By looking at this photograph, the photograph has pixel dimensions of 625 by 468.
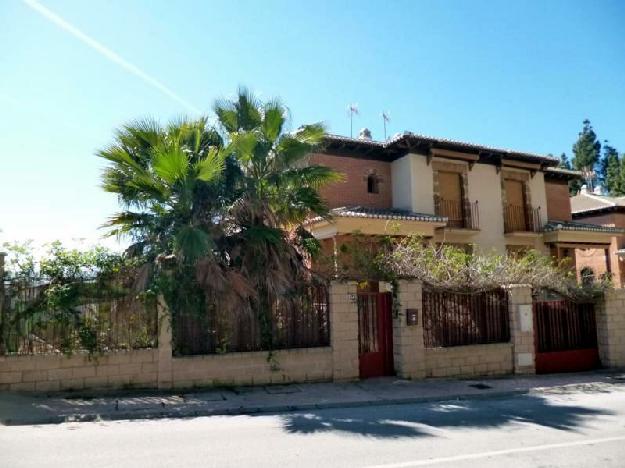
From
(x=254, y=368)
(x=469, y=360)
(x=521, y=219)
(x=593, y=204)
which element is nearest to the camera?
(x=254, y=368)

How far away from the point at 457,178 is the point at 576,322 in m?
9.30

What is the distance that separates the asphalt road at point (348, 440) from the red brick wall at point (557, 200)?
17.9m

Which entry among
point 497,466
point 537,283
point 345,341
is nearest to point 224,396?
point 345,341

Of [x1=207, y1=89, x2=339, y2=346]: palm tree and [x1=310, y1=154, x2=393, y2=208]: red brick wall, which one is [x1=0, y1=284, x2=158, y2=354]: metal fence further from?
[x1=310, y1=154, x2=393, y2=208]: red brick wall

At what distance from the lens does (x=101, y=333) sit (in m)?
9.41

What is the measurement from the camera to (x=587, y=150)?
57094 millimetres

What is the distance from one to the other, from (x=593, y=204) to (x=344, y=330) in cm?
2774

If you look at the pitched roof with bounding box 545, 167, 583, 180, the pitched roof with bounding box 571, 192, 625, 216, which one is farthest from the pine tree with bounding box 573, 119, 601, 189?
the pitched roof with bounding box 545, 167, 583, 180

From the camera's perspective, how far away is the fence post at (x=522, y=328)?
12180 mm

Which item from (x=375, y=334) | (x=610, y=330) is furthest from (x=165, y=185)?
(x=610, y=330)

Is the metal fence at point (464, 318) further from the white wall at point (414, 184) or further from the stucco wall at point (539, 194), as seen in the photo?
the stucco wall at point (539, 194)

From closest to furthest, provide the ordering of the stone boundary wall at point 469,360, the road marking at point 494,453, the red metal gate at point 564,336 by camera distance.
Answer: the road marking at point 494,453, the stone boundary wall at point 469,360, the red metal gate at point 564,336

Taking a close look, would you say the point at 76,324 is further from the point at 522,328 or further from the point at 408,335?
the point at 522,328

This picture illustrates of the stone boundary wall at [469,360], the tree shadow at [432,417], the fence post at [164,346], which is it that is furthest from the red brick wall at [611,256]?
the fence post at [164,346]
